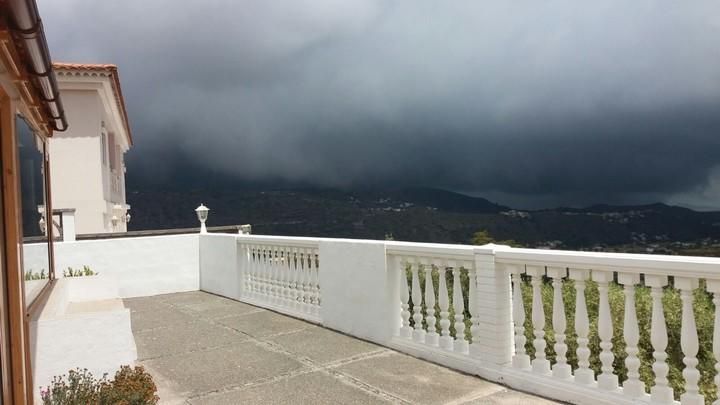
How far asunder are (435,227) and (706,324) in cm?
2344

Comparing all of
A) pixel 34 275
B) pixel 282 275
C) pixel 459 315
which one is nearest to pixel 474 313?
pixel 459 315

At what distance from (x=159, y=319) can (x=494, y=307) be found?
18.9ft

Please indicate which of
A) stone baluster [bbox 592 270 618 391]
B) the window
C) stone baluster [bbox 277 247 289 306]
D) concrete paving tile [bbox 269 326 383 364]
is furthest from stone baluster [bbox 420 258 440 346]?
the window

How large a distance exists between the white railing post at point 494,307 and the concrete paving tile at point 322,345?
5.26ft

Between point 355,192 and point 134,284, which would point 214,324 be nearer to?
point 134,284

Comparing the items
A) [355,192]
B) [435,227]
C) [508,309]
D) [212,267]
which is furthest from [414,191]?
[508,309]

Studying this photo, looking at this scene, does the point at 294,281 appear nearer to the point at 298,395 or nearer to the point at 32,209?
the point at 298,395

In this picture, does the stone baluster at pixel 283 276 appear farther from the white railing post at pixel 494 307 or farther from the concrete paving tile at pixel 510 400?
the concrete paving tile at pixel 510 400

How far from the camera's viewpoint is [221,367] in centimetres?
525

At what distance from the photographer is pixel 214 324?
743 cm

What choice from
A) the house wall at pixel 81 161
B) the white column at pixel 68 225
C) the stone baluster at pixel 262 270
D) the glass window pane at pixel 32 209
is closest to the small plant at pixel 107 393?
the glass window pane at pixel 32 209

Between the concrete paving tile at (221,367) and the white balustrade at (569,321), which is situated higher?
the white balustrade at (569,321)

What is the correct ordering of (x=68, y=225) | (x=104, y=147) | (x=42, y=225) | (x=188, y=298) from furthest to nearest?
(x=104, y=147), (x=68, y=225), (x=188, y=298), (x=42, y=225)

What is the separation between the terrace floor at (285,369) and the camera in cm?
431
